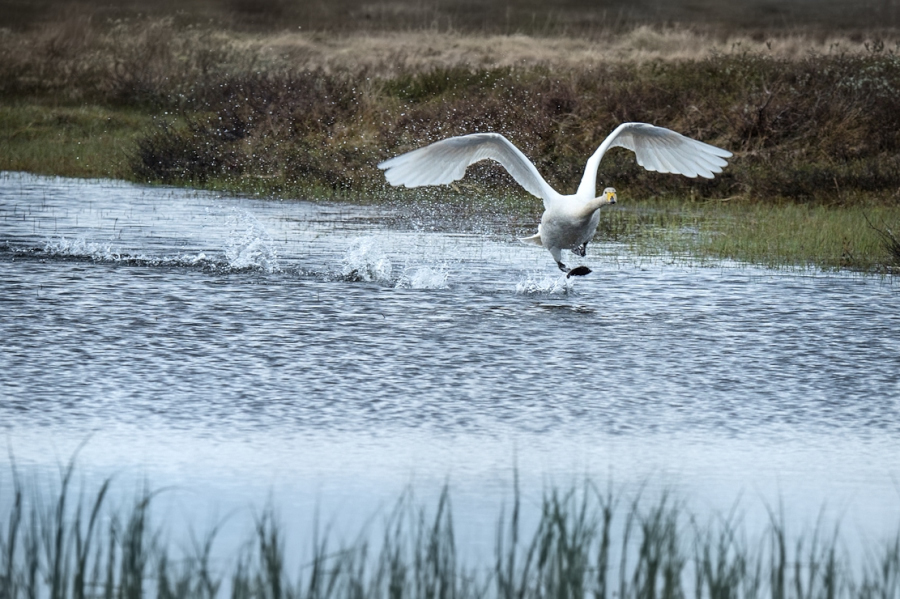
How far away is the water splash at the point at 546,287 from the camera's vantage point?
11.8 m

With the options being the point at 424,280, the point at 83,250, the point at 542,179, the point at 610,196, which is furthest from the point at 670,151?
the point at 83,250

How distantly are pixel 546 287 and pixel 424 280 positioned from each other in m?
0.98

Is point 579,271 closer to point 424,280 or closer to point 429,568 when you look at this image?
point 424,280

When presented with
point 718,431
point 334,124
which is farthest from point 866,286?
point 334,124

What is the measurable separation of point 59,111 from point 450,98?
840 centimetres

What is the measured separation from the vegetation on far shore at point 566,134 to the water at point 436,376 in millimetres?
3048

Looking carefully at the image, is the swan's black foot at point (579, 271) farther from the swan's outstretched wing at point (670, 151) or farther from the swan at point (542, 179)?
the swan's outstretched wing at point (670, 151)

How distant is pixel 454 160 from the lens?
11.4m

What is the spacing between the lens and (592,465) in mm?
6234

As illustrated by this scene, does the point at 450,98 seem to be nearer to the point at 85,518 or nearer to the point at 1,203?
the point at 1,203

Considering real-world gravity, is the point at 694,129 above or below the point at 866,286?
above

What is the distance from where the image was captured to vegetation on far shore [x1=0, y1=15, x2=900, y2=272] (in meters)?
17.3

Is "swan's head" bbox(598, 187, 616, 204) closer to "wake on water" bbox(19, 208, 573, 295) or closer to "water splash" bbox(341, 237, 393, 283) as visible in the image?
"wake on water" bbox(19, 208, 573, 295)

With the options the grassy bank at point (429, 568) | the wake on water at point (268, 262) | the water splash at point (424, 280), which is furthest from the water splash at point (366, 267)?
the grassy bank at point (429, 568)
